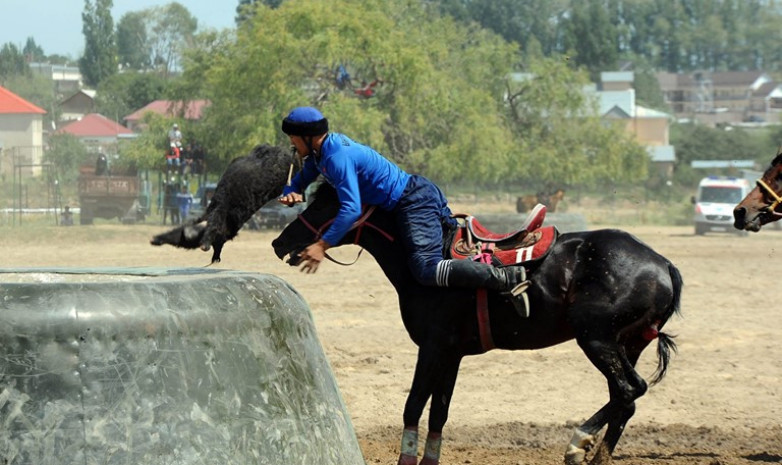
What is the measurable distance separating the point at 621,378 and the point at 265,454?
3186 mm

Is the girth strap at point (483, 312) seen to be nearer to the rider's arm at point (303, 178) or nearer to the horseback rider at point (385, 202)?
the horseback rider at point (385, 202)

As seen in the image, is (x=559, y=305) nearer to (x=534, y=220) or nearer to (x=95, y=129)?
(x=534, y=220)

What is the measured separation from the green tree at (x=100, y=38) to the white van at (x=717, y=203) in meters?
85.1

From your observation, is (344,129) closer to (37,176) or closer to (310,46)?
(310,46)

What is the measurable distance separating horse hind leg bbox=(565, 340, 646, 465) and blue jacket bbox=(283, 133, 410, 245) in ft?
4.67

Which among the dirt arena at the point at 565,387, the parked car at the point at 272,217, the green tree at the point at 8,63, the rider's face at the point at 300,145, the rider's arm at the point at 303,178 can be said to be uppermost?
the green tree at the point at 8,63

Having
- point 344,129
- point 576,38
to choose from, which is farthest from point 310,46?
point 576,38

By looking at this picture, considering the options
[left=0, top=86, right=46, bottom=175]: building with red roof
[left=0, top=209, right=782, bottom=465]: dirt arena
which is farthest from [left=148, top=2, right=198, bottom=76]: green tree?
[left=0, top=209, right=782, bottom=465]: dirt arena

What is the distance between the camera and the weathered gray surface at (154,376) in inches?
142

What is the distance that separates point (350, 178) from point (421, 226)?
0.52m

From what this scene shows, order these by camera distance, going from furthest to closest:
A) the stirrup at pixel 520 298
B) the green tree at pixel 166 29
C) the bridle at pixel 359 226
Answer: the green tree at pixel 166 29, the bridle at pixel 359 226, the stirrup at pixel 520 298

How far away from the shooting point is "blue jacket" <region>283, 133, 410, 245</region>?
6195 millimetres

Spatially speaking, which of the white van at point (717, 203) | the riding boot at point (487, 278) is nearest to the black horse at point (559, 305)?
the riding boot at point (487, 278)

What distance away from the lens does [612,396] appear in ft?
21.9
